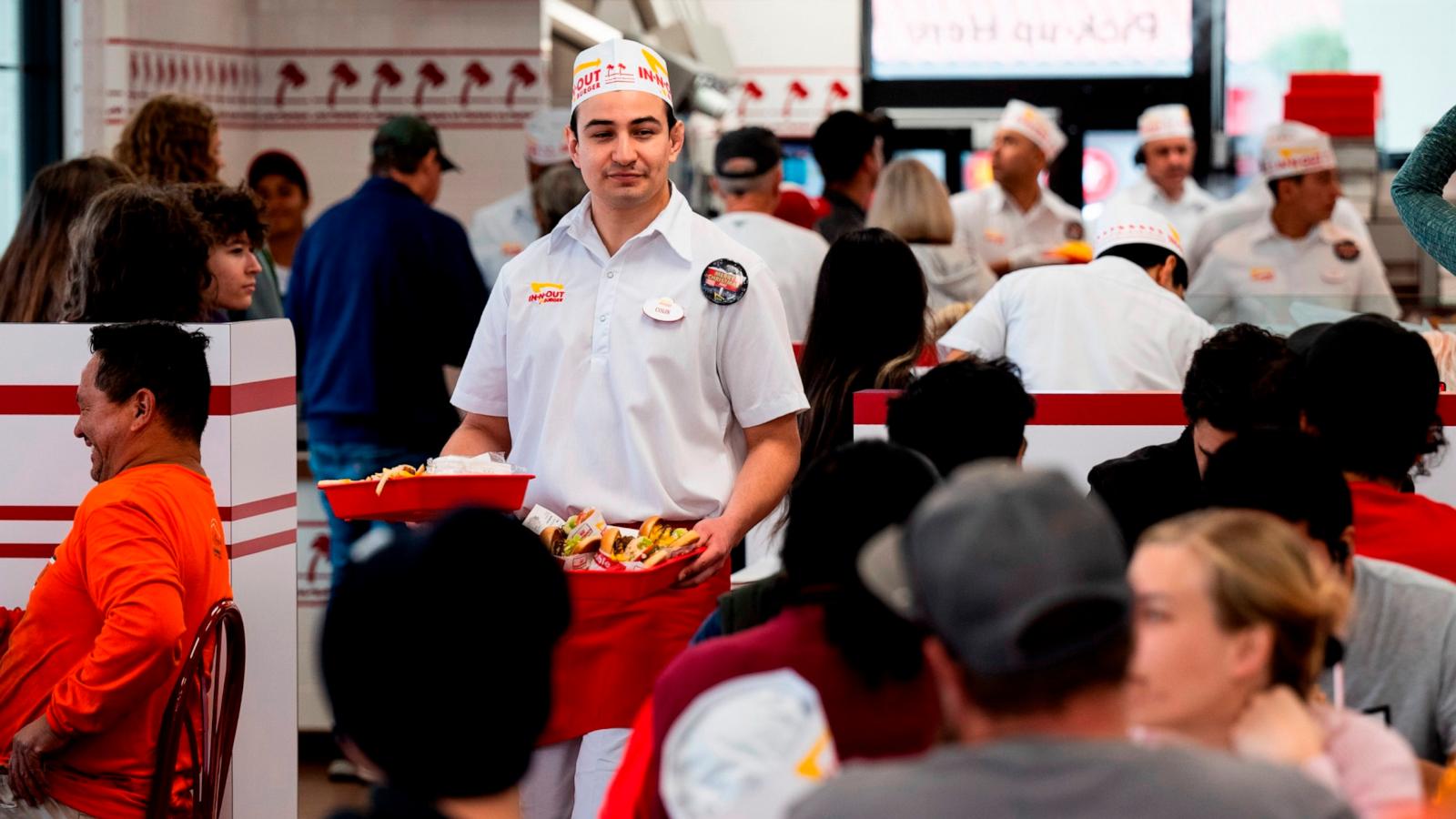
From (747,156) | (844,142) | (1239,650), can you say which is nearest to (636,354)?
(1239,650)

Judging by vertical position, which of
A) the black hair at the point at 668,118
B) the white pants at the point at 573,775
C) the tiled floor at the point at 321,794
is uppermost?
the black hair at the point at 668,118

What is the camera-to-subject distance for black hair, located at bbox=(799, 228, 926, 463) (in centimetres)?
405

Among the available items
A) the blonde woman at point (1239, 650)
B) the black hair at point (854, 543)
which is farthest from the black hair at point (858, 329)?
the blonde woman at point (1239, 650)

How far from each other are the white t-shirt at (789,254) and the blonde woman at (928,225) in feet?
0.98

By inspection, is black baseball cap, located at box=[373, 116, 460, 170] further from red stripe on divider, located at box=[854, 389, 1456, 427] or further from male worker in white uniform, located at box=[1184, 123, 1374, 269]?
male worker in white uniform, located at box=[1184, 123, 1374, 269]

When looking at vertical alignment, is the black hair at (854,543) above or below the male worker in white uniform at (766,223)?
below

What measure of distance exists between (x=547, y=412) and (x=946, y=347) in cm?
184

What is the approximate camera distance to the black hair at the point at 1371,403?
2.85 metres

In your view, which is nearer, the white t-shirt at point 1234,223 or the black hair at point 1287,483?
the black hair at point 1287,483

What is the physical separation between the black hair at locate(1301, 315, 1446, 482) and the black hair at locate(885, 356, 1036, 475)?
0.55m

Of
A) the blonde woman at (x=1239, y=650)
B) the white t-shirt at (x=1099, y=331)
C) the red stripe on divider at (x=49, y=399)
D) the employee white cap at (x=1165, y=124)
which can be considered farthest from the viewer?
the employee white cap at (x=1165, y=124)

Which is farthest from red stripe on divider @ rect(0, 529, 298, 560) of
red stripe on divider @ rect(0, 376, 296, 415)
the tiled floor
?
the tiled floor

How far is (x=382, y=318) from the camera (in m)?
5.66

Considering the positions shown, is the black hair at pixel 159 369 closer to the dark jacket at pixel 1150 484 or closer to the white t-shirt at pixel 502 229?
the dark jacket at pixel 1150 484
